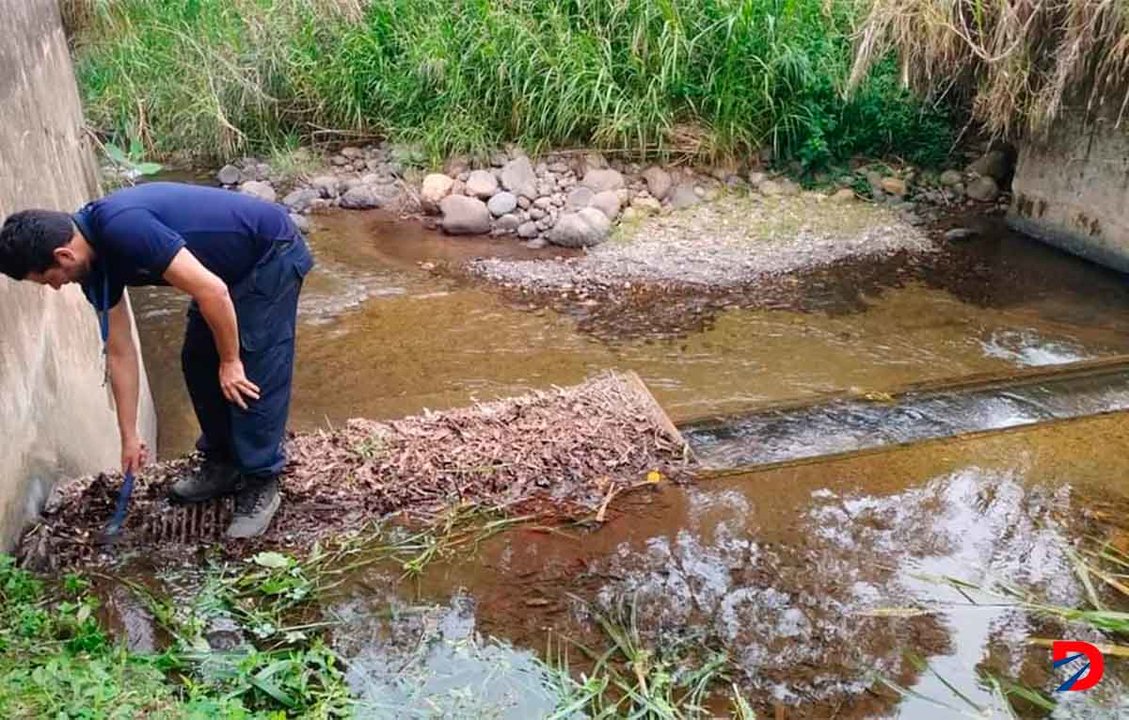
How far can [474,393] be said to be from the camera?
530 cm

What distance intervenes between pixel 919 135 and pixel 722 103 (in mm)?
1715

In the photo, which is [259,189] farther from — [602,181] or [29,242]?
[29,242]

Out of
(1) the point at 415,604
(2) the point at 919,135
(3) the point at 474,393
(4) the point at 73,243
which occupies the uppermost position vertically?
(4) the point at 73,243

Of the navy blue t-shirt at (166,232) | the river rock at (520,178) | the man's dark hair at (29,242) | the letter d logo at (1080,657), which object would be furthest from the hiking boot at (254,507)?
the river rock at (520,178)

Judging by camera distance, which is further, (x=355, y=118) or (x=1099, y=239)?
(x=355, y=118)

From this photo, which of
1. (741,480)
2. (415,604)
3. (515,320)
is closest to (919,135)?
(515,320)

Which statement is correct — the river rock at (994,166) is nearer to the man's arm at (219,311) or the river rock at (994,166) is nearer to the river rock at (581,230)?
the river rock at (581,230)

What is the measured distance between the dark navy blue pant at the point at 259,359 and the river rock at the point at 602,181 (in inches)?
195

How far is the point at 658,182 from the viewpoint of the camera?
7.82 m

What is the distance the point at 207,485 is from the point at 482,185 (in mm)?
4980

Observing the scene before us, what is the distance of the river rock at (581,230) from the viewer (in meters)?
7.27

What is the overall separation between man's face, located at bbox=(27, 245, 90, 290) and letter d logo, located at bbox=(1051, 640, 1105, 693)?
286 centimetres

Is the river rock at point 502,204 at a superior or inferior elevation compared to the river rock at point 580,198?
inferior

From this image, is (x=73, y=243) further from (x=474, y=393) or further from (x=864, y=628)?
(x=474, y=393)
